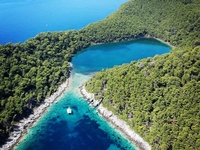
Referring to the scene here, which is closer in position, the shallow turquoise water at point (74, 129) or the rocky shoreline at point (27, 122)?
the rocky shoreline at point (27, 122)

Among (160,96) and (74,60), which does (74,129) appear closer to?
(160,96)

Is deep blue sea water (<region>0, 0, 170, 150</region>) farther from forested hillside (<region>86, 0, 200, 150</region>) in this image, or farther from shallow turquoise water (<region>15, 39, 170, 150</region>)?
forested hillside (<region>86, 0, 200, 150</region>)

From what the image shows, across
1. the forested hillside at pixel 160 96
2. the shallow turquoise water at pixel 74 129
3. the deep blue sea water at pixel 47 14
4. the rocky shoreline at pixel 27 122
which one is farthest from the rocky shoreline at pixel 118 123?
the deep blue sea water at pixel 47 14

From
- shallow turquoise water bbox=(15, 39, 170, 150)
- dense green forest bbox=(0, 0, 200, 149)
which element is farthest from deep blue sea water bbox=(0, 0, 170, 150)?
dense green forest bbox=(0, 0, 200, 149)

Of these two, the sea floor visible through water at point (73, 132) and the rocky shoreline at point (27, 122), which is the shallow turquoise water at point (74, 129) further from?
the rocky shoreline at point (27, 122)

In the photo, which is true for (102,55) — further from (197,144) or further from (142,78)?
(197,144)

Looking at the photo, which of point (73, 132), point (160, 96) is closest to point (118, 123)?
point (73, 132)
